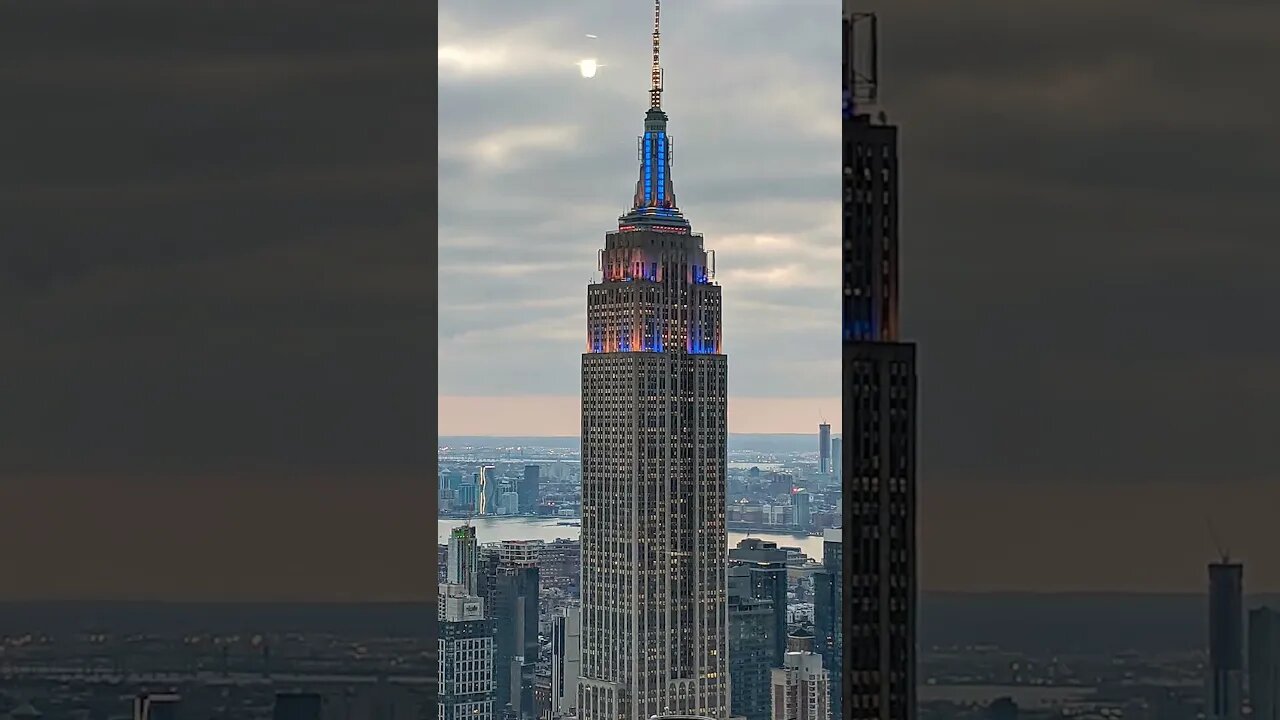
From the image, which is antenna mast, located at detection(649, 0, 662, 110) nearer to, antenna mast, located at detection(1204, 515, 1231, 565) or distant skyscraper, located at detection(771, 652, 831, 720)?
distant skyscraper, located at detection(771, 652, 831, 720)

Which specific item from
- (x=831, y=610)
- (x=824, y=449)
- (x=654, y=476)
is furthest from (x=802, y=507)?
(x=654, y=476)

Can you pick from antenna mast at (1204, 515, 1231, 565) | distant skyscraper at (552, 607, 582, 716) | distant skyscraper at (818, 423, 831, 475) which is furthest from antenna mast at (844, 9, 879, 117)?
distant skyscraper at (552, 607, 582, 716)

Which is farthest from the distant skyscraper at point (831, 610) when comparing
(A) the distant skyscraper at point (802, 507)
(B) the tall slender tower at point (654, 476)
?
(B) the tall slender tower at point (654, 476)
